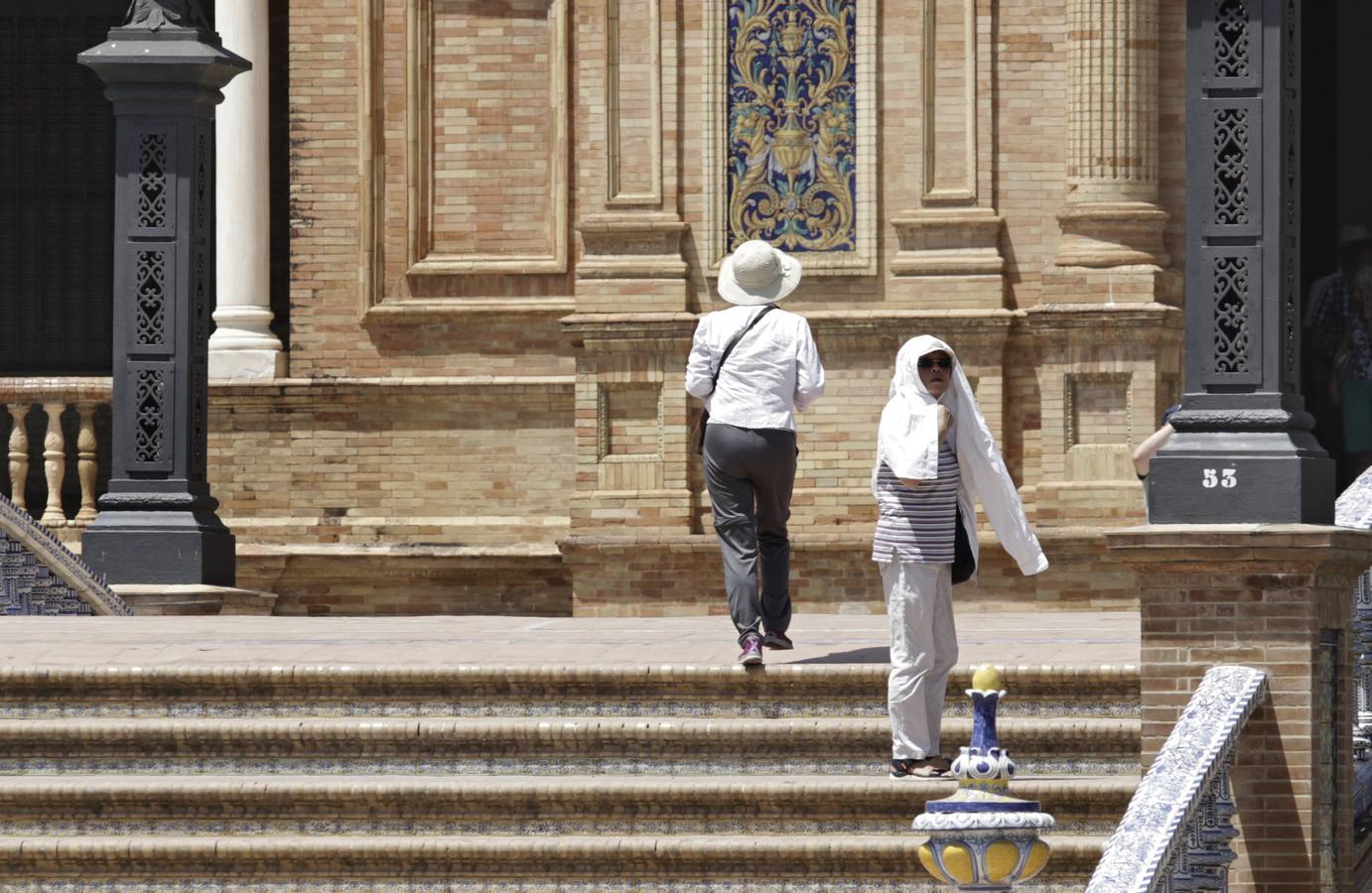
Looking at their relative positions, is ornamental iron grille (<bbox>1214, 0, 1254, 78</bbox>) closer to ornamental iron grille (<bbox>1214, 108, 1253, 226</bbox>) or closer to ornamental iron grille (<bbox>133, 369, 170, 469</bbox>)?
ornamental iron grille (<bbox>1214, 108, 1253, 226</bbox>)

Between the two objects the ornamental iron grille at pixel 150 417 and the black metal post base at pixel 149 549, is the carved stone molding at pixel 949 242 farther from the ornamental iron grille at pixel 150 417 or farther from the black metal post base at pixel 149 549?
the black metal post base at pixel 149 549

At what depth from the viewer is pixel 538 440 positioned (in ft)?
68.8

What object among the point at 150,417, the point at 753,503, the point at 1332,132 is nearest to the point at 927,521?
the point at 753,503

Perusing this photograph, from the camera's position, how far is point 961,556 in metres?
11.3

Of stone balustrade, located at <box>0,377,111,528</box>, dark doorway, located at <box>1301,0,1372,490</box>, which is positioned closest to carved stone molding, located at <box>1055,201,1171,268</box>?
dark doorway, located at <box>1301,0,1372,490</box>

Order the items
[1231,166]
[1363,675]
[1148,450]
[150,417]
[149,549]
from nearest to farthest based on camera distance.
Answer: [1231,166] → [1363,675] → [1148,450] → [149,549] → [150,417]

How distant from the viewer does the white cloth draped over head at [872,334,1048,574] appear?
1130 centimetres

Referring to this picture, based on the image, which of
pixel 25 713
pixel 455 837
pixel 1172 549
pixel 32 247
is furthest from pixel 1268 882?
pixel 32 247

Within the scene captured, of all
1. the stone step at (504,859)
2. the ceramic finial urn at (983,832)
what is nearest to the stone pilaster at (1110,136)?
the stone step at (504,859)

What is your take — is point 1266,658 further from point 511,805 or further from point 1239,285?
point 511,805

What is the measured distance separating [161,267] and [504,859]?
6765 mm

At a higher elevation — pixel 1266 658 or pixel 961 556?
pixel 961 556

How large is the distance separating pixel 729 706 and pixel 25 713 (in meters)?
2.73

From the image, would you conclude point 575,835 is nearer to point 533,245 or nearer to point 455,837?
point 455,837
